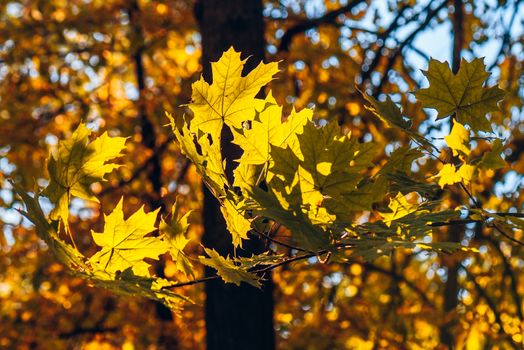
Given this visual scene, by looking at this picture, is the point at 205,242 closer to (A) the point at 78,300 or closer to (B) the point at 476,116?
(B) the point at 476,116

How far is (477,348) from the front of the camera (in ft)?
28.2

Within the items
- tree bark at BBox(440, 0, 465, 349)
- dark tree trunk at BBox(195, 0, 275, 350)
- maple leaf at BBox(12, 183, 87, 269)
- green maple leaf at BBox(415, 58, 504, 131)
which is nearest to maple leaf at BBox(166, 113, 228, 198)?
maple leaf at BBox(12, 183, 87, 269)

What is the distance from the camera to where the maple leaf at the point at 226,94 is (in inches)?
48.8

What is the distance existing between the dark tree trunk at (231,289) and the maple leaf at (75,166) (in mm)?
1721

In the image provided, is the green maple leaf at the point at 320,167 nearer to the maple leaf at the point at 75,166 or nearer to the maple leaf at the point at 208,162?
the maple leaf at the point at 208,162

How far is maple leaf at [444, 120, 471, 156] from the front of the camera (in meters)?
1.29

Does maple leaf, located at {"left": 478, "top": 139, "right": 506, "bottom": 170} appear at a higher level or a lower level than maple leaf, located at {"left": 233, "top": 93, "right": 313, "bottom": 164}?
higher

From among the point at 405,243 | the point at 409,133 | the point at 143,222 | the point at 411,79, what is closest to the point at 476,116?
the point at 409,133

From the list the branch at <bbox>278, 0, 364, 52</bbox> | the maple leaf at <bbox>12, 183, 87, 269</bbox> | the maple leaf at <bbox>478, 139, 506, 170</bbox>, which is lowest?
the maple leaf at <bbox>12, 183, 87, 269</bbox>

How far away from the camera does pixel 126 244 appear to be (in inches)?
48.6

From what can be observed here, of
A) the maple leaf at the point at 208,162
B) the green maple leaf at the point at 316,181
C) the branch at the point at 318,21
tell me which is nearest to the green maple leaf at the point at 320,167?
the green maple leaf at the point at 316,181

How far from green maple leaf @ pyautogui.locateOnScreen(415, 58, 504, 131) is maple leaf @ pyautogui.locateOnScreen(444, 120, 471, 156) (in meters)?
0.04

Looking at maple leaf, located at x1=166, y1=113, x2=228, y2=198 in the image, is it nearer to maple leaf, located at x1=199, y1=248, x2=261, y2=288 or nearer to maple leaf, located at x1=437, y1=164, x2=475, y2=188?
maple leaf, located at x1=199, y1=248, x2=261, y2=288

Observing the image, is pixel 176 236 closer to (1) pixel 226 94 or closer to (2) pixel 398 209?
(1) pixel 226 94
